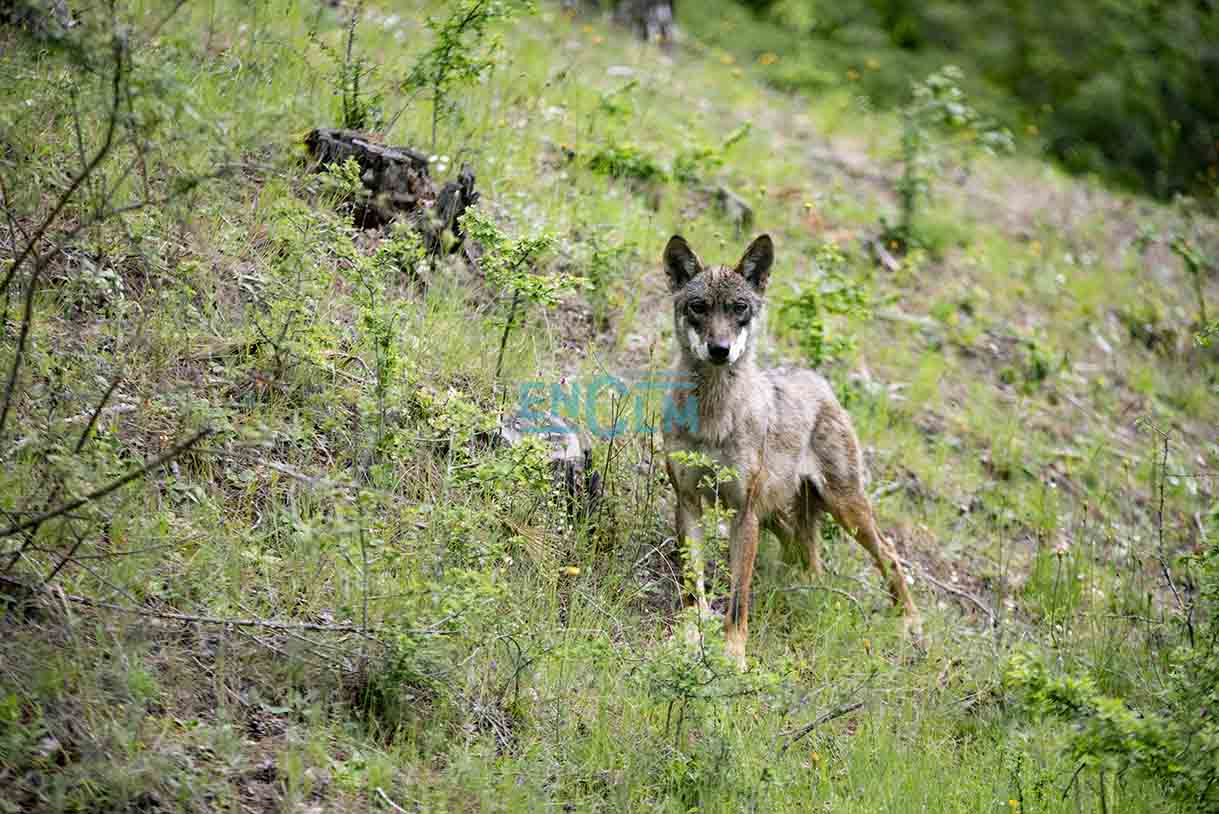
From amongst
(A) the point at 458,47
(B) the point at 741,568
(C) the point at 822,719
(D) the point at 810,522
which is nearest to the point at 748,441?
(B) the point at 741,568

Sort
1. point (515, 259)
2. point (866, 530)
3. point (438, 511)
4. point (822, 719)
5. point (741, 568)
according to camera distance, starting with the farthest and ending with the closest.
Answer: point (866, 530)
point (741, 568)
point (515, 259)
point (822, 719)
point (438, 511)

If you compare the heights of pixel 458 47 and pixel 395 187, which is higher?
pixel 458 47

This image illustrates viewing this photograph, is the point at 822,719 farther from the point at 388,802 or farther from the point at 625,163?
the point at 625,163

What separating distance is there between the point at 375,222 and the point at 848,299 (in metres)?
3.73

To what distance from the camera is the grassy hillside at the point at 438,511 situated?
4812 mm

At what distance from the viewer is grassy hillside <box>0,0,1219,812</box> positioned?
4.81 m

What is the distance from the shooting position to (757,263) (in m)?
7.47

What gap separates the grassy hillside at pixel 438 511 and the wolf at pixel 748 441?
1.01 feet

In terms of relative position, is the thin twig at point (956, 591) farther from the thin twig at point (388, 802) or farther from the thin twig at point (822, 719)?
the thin twig at point (388, 802)

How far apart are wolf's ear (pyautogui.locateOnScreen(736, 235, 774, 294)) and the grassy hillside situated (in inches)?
47.3

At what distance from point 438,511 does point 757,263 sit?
2929 millimetres

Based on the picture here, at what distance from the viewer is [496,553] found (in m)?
5.79

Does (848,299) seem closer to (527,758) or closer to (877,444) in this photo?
(877,444)

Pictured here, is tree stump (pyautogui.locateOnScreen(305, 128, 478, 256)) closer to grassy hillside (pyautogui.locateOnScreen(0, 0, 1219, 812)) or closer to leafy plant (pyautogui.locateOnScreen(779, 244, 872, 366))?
grassy hillside (pyautogui.locateOnScreen(0, 0, 1219, 812))
